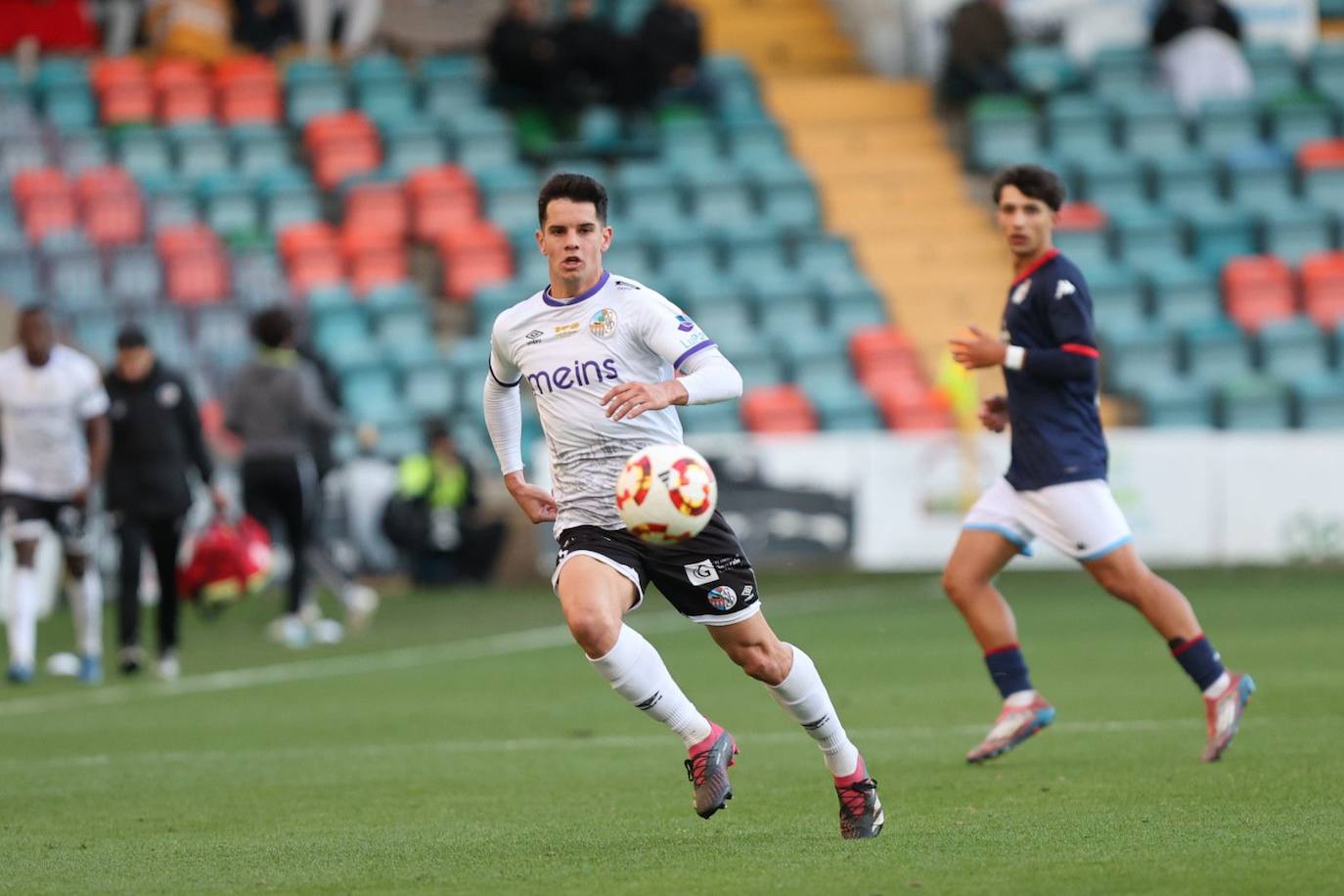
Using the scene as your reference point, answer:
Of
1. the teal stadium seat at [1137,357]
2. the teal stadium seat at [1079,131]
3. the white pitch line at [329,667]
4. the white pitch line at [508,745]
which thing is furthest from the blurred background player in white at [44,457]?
the teal stadium seat at [1079,131]

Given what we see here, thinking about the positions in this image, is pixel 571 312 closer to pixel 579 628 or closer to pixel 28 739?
pixel 579 628

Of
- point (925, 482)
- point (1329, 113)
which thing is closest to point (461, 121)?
point (925, 482)

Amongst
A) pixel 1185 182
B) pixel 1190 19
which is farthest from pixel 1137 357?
pixel 1190 19

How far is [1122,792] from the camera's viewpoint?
25.7 ft

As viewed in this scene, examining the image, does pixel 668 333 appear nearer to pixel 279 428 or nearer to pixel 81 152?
pixel 279 428

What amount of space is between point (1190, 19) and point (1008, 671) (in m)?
20.4

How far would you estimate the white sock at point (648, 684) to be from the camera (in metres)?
6.96

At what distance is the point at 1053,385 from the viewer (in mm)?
9031

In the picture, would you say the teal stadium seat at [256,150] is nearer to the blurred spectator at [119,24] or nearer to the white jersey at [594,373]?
the blurred spectator at [119,24]

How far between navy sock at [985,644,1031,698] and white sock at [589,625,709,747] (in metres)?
2.41

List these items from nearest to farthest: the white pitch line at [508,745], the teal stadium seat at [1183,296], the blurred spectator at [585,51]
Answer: the white pitch line at [508,745] < the teal stadium seat at [1183,296] < the blurred spectator at [585,51]

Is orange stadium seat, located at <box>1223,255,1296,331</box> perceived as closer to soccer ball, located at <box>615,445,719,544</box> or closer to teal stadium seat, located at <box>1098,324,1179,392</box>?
teal stadium seat, located at <box>1098,324,1179,392</box>

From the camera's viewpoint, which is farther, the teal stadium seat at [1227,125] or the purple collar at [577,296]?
the teal stadium seat at [1227,125]

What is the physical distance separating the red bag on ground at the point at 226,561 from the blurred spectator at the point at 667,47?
437 inches
